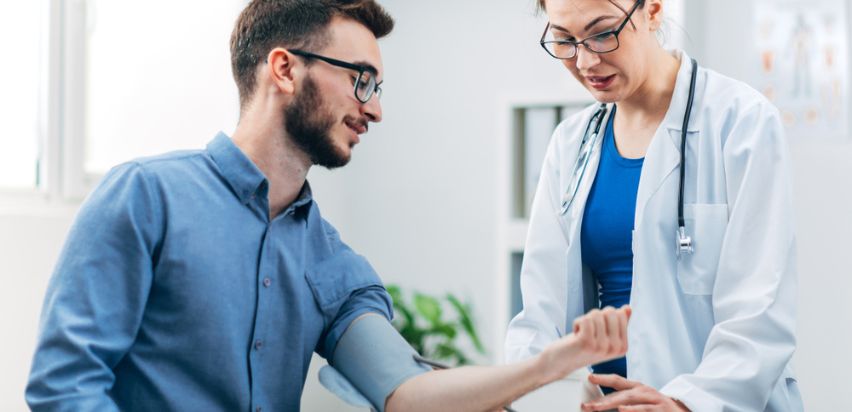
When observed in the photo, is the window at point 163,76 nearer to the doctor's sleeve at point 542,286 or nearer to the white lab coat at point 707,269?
the doctor's sleeve at point 542,286

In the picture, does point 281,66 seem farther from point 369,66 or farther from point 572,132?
point 572,132

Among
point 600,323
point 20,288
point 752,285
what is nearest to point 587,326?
point 600,323

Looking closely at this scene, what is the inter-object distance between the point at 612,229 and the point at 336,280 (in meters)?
0.49

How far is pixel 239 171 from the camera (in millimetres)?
1257

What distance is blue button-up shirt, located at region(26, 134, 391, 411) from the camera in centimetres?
109

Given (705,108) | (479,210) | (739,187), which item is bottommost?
(479,210)

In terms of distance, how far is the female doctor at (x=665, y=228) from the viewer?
135cm

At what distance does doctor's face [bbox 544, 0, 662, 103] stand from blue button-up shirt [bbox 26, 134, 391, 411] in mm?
550

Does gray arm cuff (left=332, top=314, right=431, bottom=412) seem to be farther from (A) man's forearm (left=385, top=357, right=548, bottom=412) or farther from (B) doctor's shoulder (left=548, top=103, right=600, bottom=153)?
(B) doctor's shoulder (left=548, top=103, right=600, bottom=153)

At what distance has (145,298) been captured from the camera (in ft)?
3.73

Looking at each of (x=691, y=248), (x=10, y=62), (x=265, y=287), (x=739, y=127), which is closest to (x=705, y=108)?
(x=739, y=127)

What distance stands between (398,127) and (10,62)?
1772 millimetres

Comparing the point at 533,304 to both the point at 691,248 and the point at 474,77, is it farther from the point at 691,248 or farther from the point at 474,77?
the point at 474,77

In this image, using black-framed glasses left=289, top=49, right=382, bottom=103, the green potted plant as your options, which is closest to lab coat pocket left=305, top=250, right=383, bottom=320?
black-framed glasses left=289, top=49, right=382, bottom=103
